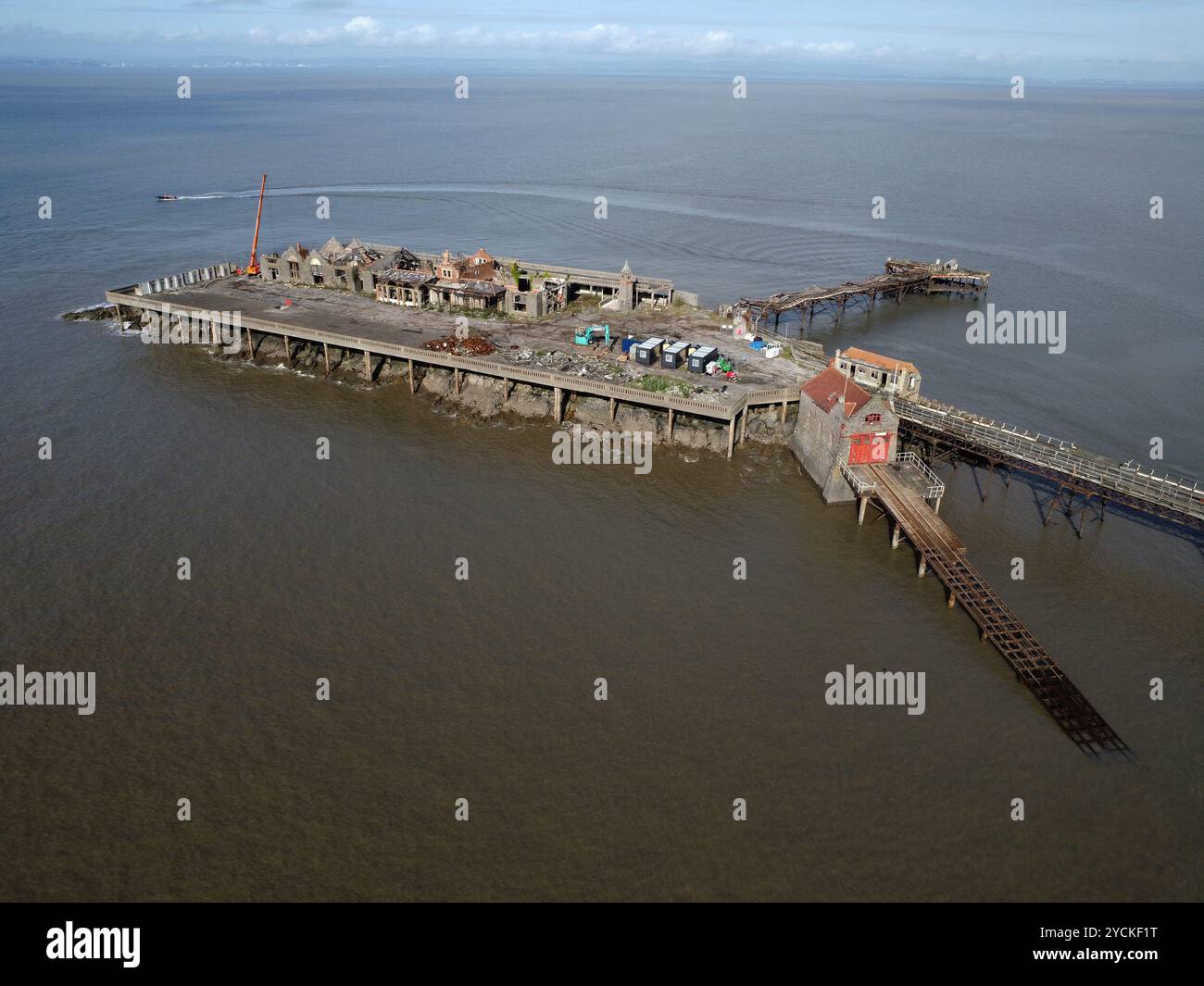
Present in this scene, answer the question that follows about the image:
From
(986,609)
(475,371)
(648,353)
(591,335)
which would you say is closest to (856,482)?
(986,609)

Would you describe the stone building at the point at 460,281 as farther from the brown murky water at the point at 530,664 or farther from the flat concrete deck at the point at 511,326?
the brown murky water at the point at 530,664

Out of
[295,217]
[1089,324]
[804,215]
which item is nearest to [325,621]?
[1089,324]

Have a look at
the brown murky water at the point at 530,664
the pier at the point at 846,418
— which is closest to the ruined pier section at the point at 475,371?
the pier at the point at 846,418

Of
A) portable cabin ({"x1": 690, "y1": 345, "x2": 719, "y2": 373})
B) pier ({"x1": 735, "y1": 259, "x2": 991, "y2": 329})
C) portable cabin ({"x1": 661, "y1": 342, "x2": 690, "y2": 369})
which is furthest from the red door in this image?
pier ({"x1": 735, "y1": 259, "x2": 991, "y2": 329})

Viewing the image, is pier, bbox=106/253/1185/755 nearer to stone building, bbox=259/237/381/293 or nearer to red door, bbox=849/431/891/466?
red door, bbox=849/431/891/466

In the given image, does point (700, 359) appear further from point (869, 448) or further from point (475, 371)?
point (475, 371)

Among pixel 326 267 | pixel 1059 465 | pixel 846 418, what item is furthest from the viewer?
pixel 326 267
